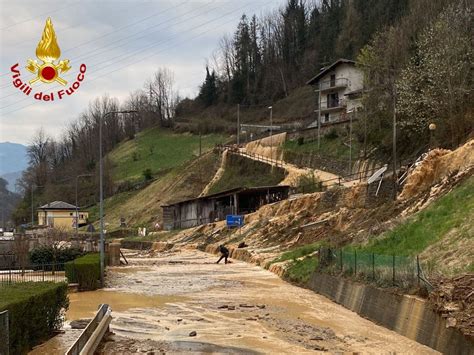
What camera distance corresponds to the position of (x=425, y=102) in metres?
44.2

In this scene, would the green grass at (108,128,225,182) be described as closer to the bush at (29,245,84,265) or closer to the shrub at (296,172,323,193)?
the shrub at (296,172,323,193)

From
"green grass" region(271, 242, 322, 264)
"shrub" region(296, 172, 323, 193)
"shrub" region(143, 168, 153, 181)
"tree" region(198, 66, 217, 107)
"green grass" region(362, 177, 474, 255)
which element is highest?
"tree" region(198, 66, 217, 107)

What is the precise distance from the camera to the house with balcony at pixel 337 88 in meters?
86.2

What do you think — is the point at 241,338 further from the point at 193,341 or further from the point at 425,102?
the point at 425,102

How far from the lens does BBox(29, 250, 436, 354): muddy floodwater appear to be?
1669cm

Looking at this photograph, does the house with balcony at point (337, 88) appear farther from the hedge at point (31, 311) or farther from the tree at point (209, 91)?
the hedge at point (31, 311)

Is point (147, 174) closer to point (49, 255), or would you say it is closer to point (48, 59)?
point (49, 255)

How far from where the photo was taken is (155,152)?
430 ft

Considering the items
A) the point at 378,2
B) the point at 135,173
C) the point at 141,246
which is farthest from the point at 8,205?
the point at 378,2

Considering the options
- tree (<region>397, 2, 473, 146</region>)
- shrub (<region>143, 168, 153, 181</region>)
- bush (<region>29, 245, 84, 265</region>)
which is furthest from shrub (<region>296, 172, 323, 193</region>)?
shrub (<region>143, 168, 153, 181</region>)

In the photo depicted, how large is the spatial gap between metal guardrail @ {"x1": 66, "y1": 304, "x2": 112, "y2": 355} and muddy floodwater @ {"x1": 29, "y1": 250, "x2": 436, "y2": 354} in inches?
16.9

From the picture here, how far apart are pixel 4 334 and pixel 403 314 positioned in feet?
38.0

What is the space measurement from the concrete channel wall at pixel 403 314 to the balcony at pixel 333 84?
66.8 m

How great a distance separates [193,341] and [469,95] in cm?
3140
